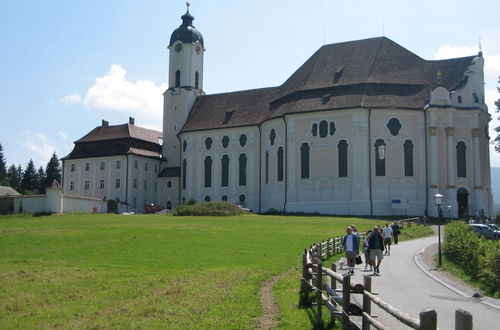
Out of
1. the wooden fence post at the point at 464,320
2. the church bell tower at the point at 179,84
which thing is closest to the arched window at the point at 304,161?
the church bell tower at the point at 179,84

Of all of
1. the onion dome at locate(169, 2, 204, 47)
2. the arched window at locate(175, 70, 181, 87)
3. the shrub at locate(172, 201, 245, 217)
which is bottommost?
the shrub at locate(172, 201, 245, 217)

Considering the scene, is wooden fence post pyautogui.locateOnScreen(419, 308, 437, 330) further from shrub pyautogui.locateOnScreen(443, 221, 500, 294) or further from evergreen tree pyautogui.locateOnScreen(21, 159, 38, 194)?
evergreen tree pyautogui.locateOnScreen(21, 159, 38, 194)

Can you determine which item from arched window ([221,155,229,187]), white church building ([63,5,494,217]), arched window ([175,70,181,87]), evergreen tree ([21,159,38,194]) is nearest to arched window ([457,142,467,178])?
white church building ([63,5,494,217])

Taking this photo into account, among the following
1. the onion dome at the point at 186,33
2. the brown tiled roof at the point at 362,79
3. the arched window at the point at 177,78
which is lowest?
the brown tiled roof at the point at 362,79

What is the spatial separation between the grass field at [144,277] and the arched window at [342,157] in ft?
75.3

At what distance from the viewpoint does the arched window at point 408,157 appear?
5947cm

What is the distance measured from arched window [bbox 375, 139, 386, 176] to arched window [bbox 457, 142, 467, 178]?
26.1ft

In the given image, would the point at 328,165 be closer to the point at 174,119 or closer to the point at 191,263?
the point at 174,119

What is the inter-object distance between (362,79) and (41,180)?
279 ft

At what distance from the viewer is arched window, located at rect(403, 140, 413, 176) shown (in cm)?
5947

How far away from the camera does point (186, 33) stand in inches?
3157

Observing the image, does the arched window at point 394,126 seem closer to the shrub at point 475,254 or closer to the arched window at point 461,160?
the arched window at point 461,160

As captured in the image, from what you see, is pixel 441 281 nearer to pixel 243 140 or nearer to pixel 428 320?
pixel 428 320

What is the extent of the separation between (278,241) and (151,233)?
852 centimetres
